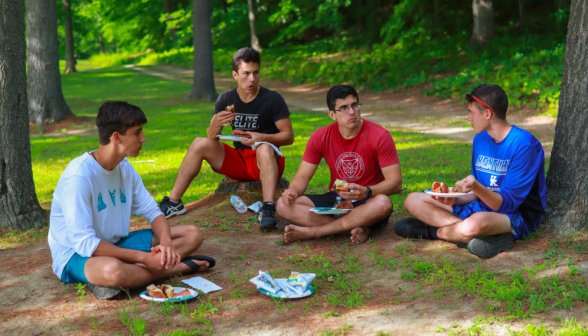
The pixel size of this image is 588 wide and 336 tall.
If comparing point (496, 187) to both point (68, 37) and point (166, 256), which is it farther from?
point (68, 37)

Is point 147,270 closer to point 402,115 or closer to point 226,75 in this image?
point 402,115

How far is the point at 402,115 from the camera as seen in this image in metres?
14.3

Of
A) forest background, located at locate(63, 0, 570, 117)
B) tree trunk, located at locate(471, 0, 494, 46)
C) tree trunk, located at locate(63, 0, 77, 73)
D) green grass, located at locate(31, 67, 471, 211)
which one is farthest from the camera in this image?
tree trunk, located at locate(63, 0, 77, 73)

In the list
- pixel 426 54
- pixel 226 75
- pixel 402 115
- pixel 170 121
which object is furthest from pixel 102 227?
pixel 226 75

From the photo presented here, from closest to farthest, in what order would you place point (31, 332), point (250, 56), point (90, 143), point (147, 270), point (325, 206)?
point (31, 332)
point (147, 270)
point (325, 206)
point (250, 56)
point (90, 143)

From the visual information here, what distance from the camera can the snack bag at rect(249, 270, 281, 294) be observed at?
363 centimetres

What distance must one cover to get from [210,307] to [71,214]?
1159mm

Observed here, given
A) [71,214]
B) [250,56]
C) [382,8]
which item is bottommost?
[71,214]

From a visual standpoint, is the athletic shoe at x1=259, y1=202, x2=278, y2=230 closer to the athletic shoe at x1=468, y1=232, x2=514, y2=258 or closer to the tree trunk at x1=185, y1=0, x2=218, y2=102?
the athletic shoe at x1=468, y1=232, x2=514, y2=258

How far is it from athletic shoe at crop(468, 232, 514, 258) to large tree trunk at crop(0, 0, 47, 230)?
14.6ft

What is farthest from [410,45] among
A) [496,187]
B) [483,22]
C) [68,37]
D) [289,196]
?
[68,37]

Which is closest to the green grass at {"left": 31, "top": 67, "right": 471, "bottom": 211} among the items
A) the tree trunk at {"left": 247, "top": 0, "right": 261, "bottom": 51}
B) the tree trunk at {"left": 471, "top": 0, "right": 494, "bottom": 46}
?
the tree trunk at {"left": 471, "top": 0, "right": 494, "bottom": 46}

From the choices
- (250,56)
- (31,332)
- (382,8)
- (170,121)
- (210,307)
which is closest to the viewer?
(31,332)

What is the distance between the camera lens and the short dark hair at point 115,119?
3676 mm
